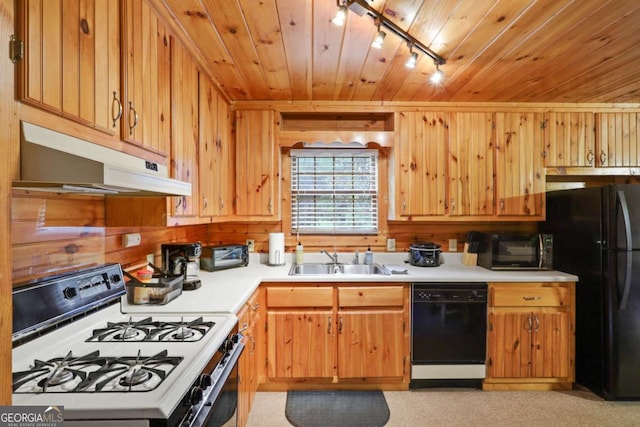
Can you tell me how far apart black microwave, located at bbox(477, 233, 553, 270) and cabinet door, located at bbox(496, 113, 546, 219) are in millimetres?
243

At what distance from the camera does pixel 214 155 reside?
90.2 inches

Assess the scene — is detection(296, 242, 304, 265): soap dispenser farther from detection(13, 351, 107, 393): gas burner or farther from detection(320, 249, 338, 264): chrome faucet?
detection(13, 351, 107, 393): gas burner

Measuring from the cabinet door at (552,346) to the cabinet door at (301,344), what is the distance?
158 centimetres

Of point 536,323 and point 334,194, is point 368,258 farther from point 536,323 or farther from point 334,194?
point 536,323

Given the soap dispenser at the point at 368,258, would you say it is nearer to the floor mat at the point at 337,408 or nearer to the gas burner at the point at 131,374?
the floor mat at the point at 337,408

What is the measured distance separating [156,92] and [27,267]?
0.91 metres

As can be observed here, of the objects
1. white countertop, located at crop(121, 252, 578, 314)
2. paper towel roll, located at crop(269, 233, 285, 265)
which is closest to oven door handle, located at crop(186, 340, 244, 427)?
white countertop, located at crop(121, 252, 578, 314)

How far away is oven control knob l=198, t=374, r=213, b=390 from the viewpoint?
3.43 feet

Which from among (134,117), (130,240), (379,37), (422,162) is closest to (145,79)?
(134,117)

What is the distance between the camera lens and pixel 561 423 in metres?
2.03

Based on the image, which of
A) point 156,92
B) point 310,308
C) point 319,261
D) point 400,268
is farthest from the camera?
point 319,261

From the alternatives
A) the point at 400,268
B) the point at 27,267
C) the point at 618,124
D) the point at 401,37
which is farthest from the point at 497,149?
the point at 27,267

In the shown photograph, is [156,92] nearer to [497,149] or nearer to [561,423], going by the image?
[497,149]

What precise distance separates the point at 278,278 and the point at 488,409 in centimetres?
176
